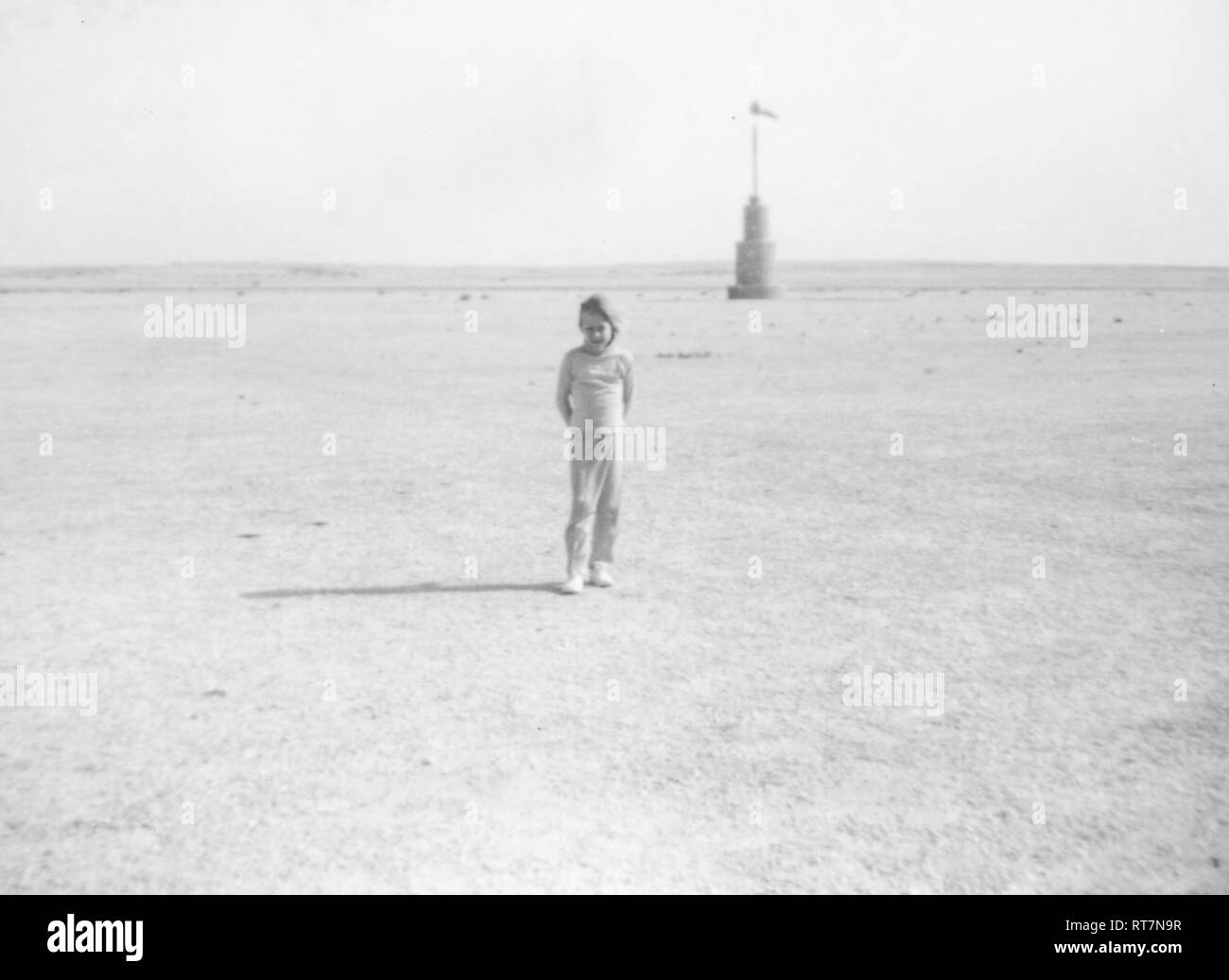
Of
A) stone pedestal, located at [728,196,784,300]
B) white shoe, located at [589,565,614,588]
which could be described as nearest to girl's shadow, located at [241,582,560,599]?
white shoe, located at [589,565,614,588]

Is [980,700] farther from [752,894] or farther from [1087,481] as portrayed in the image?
[1087,481]

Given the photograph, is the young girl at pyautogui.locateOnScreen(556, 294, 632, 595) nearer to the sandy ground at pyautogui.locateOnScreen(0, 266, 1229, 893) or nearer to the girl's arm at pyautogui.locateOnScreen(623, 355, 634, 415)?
the girl's arm at pyautogui.locateOnScreen(623, 355, 634, 415)

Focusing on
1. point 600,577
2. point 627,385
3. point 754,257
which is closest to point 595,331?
point 627,385

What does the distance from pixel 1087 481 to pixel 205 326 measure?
95.2 feet

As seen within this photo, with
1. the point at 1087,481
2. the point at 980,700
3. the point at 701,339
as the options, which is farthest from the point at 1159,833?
the point at 701,339

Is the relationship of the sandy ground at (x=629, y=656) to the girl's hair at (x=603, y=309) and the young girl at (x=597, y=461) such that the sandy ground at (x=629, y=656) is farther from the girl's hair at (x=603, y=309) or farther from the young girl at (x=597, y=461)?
the girl's hair at (x=603, y=309)

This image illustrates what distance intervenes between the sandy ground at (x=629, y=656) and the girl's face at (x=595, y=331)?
1259 mm

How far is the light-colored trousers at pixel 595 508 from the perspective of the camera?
666cm

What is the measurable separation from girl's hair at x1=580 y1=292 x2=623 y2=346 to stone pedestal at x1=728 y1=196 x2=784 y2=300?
3519cm

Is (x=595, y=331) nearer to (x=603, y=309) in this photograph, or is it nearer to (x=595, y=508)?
(x=603, y=309)

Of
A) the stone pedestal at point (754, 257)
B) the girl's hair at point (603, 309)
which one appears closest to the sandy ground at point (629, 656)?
the girl's hair at point (603, 309)

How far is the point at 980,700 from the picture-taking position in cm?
495
